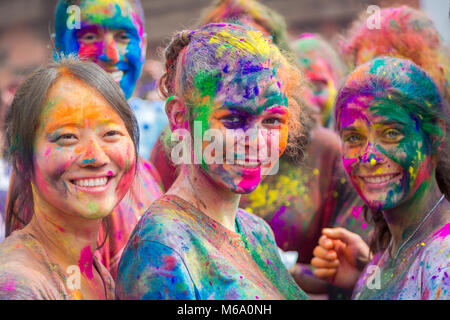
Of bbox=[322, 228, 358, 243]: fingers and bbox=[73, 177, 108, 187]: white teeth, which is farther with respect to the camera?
bbox=[322, 228, 358, 243]: fingers

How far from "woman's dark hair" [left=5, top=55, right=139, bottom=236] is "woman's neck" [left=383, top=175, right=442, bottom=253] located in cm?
116

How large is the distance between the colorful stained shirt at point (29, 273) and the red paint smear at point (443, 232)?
1377 millimetres

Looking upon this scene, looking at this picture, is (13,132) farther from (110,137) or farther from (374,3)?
(374,3)

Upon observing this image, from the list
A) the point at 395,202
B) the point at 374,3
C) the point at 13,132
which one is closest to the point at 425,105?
the point at 395,202

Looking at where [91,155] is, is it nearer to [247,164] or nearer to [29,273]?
[29,273]

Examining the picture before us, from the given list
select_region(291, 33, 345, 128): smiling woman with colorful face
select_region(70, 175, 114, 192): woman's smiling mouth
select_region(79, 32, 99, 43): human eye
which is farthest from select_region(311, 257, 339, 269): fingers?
select_region(291, 33, 345, 128): smiling woman with colorful face

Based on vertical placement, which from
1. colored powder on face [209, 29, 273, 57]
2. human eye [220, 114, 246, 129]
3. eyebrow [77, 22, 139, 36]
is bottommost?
human eye [220, 114, 246, 129]


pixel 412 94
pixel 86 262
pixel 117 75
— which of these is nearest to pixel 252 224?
pixel 86 262

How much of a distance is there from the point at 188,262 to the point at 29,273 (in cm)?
54

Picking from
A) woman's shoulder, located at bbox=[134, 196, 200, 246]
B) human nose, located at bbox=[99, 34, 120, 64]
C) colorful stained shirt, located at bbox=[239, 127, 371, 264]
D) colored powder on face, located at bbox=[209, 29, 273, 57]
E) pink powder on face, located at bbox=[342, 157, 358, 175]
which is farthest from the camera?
colorful stained shirt, located at bbox=[239, 127, 371, 264]

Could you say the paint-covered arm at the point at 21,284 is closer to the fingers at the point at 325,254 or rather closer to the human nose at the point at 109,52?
the human nose at the point at 109,52

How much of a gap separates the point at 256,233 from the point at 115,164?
2.28ft

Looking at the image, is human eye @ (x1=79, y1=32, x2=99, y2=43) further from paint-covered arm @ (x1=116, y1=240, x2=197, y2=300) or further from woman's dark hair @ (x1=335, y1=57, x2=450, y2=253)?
paint-covered arm @ (x1=116, y1=240, x2=197, y2=300)

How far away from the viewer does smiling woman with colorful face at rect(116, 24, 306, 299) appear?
2.02 metres
